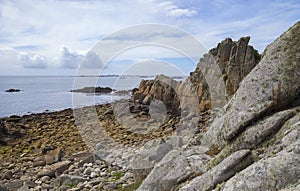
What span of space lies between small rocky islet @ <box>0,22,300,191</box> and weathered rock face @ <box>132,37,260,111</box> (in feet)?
0.44

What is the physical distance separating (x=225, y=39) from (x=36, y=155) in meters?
25.1

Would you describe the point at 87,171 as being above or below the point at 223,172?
below

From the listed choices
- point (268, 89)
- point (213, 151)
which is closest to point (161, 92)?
point (213, 151)

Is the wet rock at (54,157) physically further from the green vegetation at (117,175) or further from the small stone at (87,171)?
the green vegetation at (117,175)

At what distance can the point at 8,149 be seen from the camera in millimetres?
30750

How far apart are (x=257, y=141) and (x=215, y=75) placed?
29524 millimetres

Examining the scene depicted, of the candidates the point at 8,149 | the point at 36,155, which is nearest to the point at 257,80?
the point at 36,155

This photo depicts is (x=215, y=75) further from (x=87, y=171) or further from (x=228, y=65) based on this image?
(x=87, y=171)

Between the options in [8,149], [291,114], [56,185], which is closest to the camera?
[291,114]

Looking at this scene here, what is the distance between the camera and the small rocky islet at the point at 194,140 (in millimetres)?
8367

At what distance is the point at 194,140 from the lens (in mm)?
13555

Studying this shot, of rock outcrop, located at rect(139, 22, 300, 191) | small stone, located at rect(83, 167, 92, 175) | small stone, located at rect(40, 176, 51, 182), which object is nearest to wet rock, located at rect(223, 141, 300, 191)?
rock outcrop, located at rect(139, 22, 300, 191)

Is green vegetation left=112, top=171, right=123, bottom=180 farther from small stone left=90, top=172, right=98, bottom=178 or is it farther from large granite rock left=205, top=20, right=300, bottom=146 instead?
large granite rock left=205, top=20, right=300, bottom=146

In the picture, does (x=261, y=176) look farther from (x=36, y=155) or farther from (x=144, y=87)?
(x=144, y=87)
